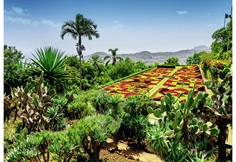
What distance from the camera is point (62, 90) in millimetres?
8281

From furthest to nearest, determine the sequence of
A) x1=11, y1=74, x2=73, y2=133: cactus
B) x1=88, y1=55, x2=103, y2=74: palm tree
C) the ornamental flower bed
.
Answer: x1=88, y1=55, x2=103, y2=74: palm tree < the ornamental flower bed < x1=11, y1=74, x2=73, y2=133: cactus

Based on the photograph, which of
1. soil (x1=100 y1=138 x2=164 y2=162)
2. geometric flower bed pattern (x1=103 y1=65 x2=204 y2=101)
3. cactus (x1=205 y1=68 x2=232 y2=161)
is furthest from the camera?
geometric flower bed pattern (x1=103 y1=65 x2=204 y2=101)

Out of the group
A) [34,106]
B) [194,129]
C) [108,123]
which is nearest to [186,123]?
[194,129]

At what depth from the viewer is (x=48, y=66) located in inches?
298

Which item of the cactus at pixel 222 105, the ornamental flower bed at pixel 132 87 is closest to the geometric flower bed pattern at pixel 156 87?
the ornamental flower bed at pixel 132 87

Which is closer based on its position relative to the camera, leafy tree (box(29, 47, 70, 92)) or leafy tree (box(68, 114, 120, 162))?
leafy tree (box(68, 114, 120, 162))

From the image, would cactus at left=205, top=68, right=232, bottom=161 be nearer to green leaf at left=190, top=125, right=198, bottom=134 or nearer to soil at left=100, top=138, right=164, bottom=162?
green leaf at left=190, top=125, right=198, bottom=134

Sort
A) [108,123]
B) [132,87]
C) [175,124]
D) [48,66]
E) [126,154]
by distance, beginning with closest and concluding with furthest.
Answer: [175,124] < [108,123] < [126,154] < [48,66] < [132,87]

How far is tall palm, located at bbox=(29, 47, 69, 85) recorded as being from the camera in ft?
24.7

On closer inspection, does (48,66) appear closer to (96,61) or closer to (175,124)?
(175,124)

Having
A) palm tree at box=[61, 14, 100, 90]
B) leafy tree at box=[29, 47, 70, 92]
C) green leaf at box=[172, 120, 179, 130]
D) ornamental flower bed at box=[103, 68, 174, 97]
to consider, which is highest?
palm tree at box=[61, 14, 100, 90]

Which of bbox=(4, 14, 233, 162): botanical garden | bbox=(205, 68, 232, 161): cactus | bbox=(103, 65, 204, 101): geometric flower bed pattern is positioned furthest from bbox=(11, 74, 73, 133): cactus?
bbox=(103, 65, 204, 101): geometric flower bed pattern

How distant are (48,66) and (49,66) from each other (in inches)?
1.4

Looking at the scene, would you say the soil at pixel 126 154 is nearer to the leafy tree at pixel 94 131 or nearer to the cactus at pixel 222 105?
the leafy tree at pixel 94 131
